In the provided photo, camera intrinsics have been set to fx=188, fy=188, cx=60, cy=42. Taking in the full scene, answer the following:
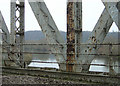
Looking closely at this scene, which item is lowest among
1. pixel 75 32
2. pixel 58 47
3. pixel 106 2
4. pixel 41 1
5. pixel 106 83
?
pixel 106 83

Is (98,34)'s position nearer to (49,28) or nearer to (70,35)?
(70,35)

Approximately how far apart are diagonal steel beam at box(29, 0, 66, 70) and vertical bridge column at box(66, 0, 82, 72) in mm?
219

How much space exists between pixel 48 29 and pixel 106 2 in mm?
1834

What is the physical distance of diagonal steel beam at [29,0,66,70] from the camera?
527 centimetres

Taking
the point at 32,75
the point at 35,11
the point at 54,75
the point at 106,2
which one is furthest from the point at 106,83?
the point at 35,11

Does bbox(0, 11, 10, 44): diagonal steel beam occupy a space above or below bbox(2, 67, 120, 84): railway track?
above

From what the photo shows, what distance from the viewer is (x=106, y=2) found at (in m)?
4.40

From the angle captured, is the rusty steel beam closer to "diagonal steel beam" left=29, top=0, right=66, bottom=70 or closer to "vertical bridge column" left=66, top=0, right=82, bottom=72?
"vertical bridge column" left=66, top=0, right=82, bottom=72

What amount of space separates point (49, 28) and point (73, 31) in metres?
0.76

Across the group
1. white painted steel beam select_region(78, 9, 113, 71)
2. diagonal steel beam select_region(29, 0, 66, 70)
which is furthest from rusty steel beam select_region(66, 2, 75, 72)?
white painted steel beam select_region(78, 9, 113, 71)

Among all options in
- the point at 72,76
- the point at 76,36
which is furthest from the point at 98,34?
the point at 72,76

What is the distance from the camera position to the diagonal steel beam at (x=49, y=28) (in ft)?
17.3

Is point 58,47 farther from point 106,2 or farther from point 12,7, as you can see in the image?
point 12,7

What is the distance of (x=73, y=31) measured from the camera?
16.7 feet
